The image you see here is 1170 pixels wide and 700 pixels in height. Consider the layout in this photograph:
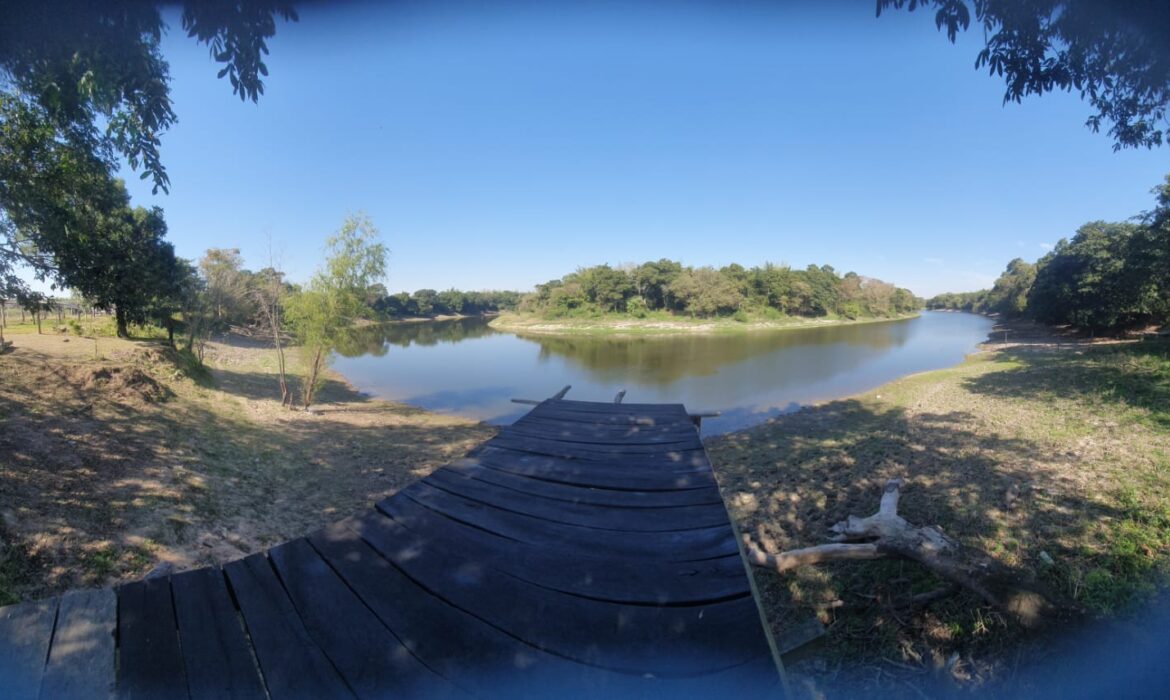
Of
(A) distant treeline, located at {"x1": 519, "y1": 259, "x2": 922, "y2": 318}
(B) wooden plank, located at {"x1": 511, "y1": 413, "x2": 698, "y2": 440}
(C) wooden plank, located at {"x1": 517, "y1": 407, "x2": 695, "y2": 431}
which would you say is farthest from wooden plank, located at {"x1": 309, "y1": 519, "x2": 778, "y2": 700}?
(A) distant treeline, located at {"x1": 519, "y1": 259, "x2": 922, "y2": 318}

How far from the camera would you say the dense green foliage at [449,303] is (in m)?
69.8

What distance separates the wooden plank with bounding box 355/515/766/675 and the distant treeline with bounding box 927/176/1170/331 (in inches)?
741

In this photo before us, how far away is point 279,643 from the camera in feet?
4.42

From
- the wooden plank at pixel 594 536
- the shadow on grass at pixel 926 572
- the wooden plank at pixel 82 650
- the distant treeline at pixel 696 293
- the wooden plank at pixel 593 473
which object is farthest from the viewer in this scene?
the distant treeline at pixel 696 293

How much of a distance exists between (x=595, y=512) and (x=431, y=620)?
1087 millimetres

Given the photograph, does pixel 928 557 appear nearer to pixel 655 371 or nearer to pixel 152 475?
pixel 152 475

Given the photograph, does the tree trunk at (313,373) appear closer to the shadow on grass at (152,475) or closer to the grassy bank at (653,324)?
the shadow on grass at (152,475)

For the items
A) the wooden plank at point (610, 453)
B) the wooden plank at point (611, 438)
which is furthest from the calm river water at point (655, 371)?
the wooden plank at point (610, 453)

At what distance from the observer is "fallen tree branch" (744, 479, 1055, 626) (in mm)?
2363

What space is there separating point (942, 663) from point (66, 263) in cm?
1278

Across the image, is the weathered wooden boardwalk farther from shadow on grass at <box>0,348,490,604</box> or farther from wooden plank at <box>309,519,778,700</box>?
shadow on grass at <box>0,348,490,604</box>

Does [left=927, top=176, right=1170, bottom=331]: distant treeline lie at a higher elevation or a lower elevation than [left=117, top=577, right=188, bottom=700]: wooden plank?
higher

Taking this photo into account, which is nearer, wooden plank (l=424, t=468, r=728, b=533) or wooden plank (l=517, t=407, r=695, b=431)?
wooden plank (l=424, t=468, r=728, b=533)

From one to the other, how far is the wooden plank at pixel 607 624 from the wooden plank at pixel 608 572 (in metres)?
0.04
